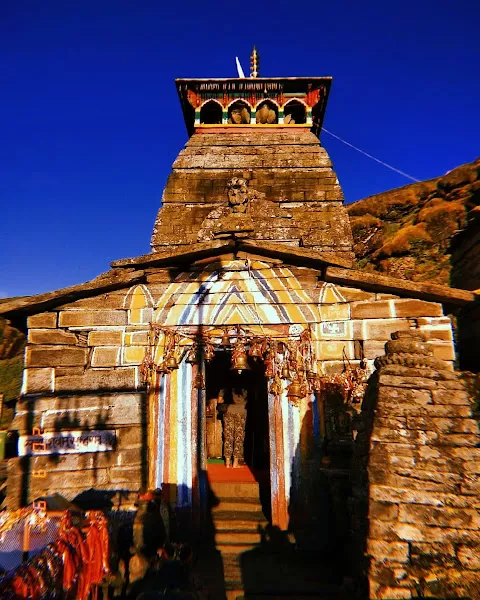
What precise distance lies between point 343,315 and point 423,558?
4090mm

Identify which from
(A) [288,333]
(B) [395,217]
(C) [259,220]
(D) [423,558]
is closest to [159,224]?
(C) [259,220]

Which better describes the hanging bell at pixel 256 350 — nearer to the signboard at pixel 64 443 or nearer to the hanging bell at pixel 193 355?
→ the hanging bell at pixel 193 355

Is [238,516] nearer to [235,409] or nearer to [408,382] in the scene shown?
[235,409]

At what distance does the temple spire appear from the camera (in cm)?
1569

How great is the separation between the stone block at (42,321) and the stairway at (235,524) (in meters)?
4.67

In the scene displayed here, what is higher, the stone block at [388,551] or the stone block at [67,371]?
the stone block at [67,371]

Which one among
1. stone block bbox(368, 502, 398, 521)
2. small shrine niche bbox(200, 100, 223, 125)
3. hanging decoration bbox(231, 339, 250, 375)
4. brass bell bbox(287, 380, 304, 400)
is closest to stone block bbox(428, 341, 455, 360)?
brass bell bbox(287, 380, 304, 400)

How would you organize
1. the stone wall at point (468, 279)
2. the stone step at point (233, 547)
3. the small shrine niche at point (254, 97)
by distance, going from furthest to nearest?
1. the small shrine niche at point (254, 97)
2. the stone wall at point (468, 279)
3. the stone step at point (233, 547)

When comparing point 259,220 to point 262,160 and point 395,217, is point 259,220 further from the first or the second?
point 395,217

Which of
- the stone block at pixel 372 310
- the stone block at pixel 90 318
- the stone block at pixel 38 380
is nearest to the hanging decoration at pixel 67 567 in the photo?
the stone block at pixel 38 380

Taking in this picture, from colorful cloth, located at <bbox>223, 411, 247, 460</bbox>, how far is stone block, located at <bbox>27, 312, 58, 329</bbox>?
5762 millimetres

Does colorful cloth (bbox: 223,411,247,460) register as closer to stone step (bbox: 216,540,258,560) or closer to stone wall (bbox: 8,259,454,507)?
stone step (bbox: 216,540,258,560)

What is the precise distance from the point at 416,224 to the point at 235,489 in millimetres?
17083

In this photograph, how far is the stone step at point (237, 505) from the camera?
28.0ft
